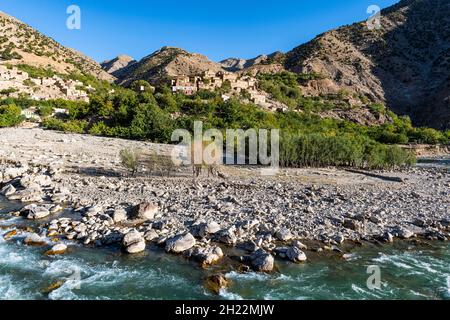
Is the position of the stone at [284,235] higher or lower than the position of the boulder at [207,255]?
higher

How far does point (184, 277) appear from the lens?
1168cm

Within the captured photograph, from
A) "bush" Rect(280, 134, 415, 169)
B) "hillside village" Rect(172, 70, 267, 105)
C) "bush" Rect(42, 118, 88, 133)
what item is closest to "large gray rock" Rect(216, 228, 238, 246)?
"bush" Rect(280, 134, 415, 169)

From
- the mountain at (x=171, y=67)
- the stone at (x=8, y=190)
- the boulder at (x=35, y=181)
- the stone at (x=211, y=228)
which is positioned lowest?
the stone at (x=211, y=228)

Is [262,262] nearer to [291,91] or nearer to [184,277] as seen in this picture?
[184,277]

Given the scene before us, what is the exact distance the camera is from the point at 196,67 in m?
125

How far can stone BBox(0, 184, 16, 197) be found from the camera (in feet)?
66.7

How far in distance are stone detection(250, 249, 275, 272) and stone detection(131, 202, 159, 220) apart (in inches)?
254

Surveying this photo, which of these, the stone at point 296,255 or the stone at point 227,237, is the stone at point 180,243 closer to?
the stone at point 227,237

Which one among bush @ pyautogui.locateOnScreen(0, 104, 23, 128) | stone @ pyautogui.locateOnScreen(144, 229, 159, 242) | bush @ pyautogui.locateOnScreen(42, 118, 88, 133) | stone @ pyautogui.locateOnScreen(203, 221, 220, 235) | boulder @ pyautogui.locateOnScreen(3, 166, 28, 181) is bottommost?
stone @ pyautogui.locateOnScreen(144, 229, 159, 242)

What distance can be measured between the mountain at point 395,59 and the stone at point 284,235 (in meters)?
102

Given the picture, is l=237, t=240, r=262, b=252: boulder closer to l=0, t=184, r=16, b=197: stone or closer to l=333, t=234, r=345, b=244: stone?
l=333, t=234, r=345, b=244: stone

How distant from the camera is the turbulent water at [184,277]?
10750 millimetres

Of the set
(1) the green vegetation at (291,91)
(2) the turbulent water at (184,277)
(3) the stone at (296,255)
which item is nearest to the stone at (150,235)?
(2) the turbulent water at (184,277)
